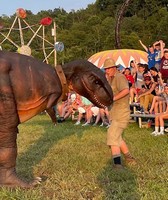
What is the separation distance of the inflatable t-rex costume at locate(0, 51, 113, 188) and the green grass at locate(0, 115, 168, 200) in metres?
0.43

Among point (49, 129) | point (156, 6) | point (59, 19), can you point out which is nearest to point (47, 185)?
point (49, 129)

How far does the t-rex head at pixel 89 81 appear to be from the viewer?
440 cm

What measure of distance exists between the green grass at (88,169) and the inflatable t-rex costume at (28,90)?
0.43m

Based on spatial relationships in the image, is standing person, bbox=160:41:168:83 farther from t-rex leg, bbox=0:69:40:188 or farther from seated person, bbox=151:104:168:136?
t-rex leg, bbox=0:69:40:188

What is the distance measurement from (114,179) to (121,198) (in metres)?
0.83

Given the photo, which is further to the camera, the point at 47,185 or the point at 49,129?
the point at 49,129

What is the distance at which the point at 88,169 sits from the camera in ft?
17.7

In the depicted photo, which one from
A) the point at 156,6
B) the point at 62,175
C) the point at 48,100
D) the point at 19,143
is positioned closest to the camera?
the point at 48,100

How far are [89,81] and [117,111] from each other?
156cm

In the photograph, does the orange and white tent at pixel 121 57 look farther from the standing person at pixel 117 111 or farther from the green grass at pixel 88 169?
the standing person at pixel 117 111

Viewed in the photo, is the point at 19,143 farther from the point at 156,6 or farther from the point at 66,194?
the point at 156,6

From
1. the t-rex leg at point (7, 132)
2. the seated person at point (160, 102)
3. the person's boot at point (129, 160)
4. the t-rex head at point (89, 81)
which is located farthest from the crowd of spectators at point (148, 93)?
the t-rex leg at point (7, 132)

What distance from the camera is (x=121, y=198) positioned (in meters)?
4.10

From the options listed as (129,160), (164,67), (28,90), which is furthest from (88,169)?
(164,67)
